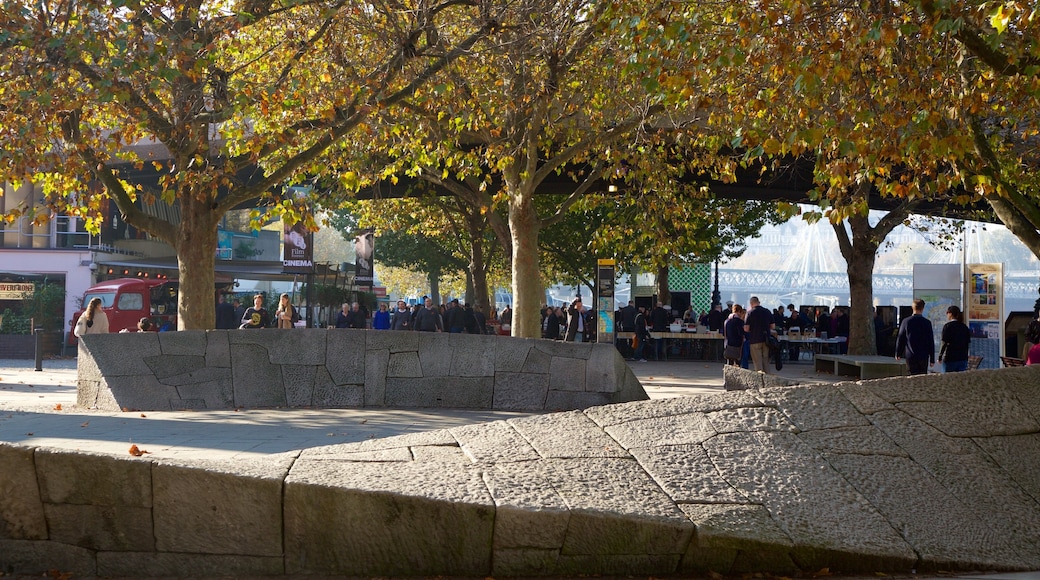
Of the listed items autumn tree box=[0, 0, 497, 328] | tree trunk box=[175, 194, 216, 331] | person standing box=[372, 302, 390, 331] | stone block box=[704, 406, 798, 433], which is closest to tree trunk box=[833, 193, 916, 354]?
person standing box=[372, 302, 390, 331]

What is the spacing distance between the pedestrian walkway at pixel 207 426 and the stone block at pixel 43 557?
295 centimetres

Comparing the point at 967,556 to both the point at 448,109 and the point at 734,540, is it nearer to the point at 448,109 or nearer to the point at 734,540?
the point at 734,540

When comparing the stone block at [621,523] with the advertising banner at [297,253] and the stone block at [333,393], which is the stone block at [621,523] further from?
the advertising banner at [297,253]

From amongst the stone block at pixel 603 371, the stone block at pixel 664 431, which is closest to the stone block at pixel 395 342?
the stone block at pixel 603 371

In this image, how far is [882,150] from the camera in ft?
24.8

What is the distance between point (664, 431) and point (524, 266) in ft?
36.1

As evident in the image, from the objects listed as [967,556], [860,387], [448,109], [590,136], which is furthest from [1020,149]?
[967,556]

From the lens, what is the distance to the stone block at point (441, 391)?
1209 cm

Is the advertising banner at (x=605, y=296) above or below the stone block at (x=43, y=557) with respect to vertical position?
above

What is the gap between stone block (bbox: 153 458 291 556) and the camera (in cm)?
448

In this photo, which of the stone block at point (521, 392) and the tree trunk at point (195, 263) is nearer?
the stone block at point (521, 392)

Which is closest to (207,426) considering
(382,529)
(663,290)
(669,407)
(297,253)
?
(669,407)

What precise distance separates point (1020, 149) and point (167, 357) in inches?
530

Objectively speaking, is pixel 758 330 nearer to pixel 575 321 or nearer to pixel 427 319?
pixel 575 321
